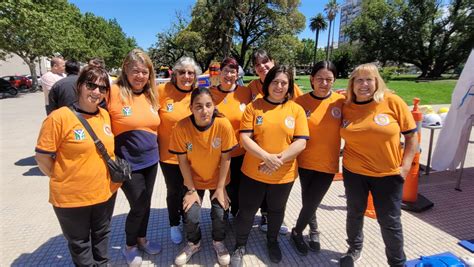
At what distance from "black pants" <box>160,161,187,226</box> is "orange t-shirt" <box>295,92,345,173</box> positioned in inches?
48.6

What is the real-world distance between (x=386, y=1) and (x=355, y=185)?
45963 mm

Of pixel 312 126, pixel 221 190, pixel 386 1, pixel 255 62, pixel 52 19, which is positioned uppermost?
pixel 386 1

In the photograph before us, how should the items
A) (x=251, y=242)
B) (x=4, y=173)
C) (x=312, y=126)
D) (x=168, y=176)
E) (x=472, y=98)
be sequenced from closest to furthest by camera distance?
(x=312, y=126), (x=168, y=176), (x=251, y=242), (x=472, y=98), (x=4, y=173)

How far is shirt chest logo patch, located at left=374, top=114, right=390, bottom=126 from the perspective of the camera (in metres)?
2.25

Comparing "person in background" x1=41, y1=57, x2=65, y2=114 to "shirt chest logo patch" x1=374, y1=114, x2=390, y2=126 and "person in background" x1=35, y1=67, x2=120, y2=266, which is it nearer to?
"person in background" x1=35, y1=67, x2=120, y2=266

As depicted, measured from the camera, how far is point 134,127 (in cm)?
240

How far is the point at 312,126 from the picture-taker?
8.38ft

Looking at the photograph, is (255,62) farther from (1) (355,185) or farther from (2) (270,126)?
(1) (355,185)

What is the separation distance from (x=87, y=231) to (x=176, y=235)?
1.09m

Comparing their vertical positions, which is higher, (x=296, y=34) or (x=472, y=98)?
(x=296, y=34)

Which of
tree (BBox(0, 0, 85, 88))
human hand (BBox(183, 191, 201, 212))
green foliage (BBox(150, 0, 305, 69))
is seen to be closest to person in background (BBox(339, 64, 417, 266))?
human hand (BBox(183, 191, 201, 212))

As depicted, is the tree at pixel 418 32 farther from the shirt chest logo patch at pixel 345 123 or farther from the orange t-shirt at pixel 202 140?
the orange t-shirt at pixel 202 140

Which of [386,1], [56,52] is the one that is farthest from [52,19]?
[386,1]

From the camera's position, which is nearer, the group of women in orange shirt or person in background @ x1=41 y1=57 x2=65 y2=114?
the group of women in orange shirt
